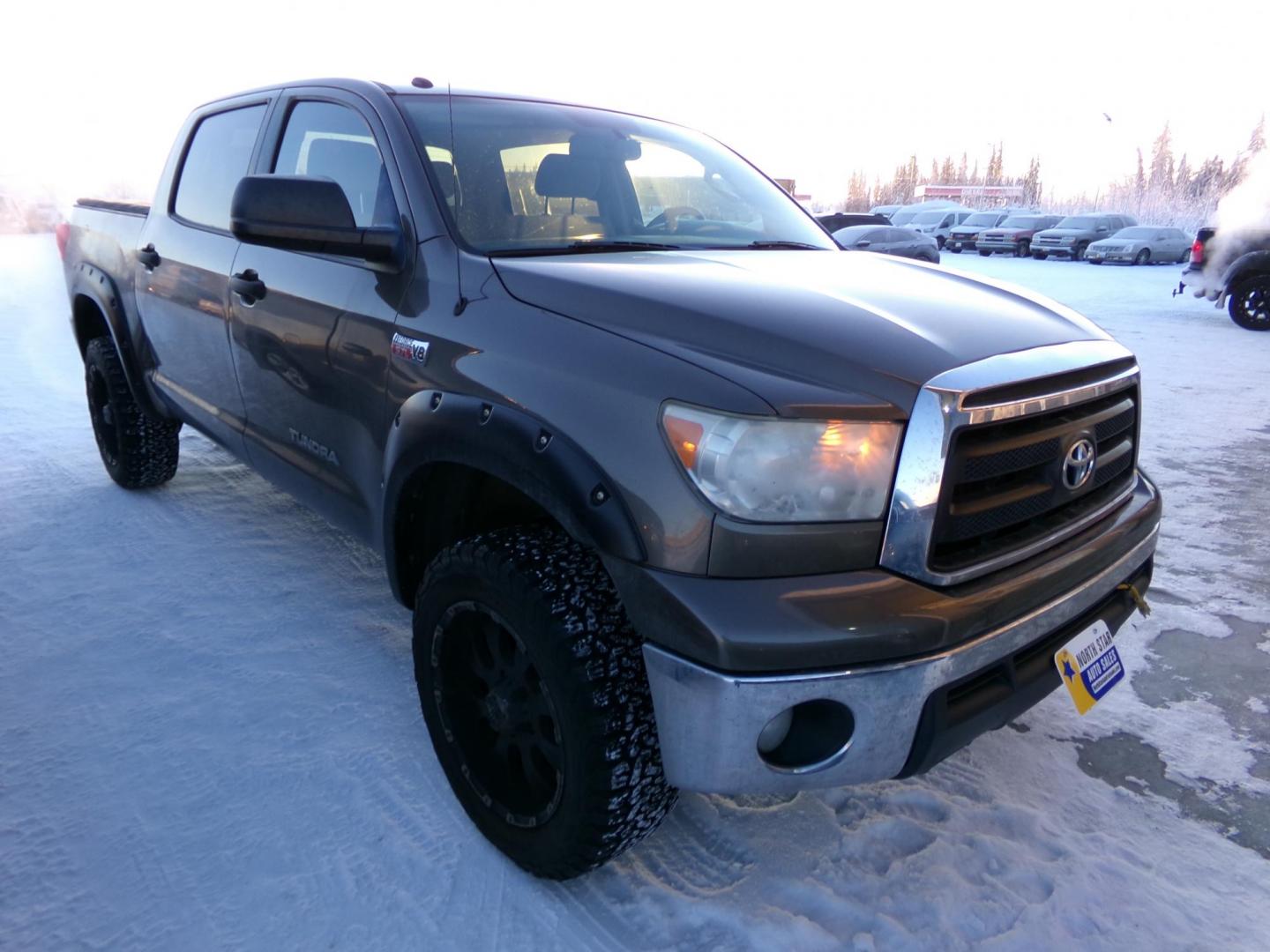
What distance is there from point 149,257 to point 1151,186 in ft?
209

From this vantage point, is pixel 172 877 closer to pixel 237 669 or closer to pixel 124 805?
pixel 124 805

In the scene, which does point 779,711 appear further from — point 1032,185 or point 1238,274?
point 1032,185

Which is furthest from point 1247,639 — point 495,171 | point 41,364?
point 41,364

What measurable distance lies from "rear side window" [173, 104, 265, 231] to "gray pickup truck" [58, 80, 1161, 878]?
0.62m

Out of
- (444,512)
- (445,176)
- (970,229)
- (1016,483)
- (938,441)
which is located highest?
(970,229)

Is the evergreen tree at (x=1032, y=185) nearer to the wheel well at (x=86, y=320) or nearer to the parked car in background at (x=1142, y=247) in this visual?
the parked car in background at (x=1142, y=247)

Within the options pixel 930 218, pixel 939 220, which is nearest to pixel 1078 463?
pixel 939 220

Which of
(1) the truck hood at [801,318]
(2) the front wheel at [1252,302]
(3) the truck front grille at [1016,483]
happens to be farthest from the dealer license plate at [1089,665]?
(2) the front wheel at [1252,302]

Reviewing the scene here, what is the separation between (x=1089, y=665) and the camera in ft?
6.41

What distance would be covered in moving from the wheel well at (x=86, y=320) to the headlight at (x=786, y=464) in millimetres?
3781

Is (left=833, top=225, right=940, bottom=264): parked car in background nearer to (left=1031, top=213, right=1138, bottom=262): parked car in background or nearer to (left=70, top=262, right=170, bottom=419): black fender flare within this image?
(left=1031, top=213, right=1138, bottom=262): parked car in background

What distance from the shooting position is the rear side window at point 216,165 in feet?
10.6

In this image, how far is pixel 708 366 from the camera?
5.34 ft

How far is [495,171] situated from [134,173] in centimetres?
2528
